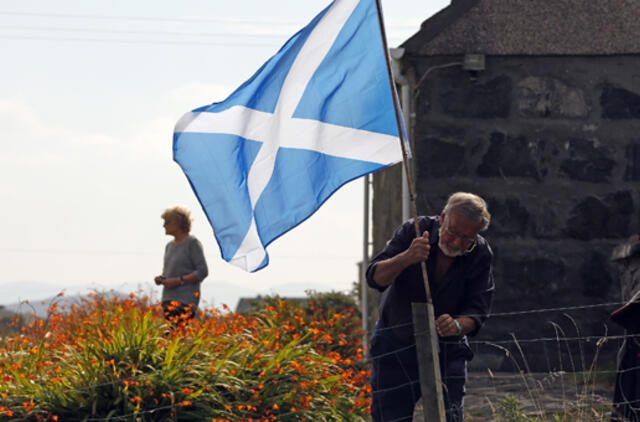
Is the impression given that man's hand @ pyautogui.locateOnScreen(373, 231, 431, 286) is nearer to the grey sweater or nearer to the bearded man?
the bearded man

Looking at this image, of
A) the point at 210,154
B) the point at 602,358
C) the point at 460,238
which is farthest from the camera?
the point at 602,358

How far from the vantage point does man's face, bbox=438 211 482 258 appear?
170 inches

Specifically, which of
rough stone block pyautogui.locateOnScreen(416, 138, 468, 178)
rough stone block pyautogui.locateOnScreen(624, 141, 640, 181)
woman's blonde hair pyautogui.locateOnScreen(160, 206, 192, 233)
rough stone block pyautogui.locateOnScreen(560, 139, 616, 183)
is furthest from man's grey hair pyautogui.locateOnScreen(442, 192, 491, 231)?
rough stone block pyautogui.locateOnScreen(624, 141, 640, 181)

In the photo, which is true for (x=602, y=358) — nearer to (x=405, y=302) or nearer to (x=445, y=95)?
(x=445, y=95)

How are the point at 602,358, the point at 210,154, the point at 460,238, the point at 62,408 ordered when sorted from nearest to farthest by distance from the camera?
the point at 460,238 < the point at 210,154 < the point at 62,408 < the point at 602,358

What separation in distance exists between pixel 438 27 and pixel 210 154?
13.9 ft

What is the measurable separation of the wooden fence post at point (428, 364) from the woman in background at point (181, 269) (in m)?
4.17

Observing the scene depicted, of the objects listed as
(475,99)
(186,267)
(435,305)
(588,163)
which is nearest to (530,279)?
(588,163)

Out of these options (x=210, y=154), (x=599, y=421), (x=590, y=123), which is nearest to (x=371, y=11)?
(x=210, y=154)

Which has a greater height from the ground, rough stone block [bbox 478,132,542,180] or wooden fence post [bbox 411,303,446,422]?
rough stone block [bbox 478,132,542,180]

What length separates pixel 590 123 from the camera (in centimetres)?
877

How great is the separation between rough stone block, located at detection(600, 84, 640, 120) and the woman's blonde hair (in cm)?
413

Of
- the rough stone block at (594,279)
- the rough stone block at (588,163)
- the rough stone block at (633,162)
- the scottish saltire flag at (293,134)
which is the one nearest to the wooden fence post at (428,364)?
the scottish saltire flag at (293,134)

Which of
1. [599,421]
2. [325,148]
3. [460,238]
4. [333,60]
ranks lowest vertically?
[599,421]
